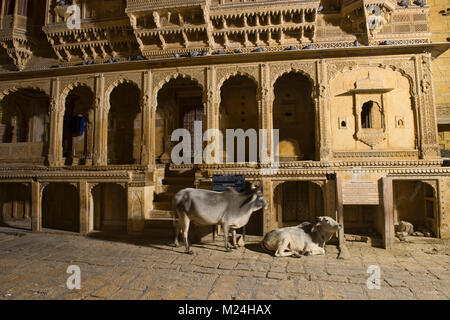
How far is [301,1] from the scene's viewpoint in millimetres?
9875

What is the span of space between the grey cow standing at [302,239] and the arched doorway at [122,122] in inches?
365

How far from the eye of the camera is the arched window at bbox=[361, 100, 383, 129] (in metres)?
9.48

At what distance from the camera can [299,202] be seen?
9320mm

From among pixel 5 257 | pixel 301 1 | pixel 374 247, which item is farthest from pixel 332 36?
pixel 5 257

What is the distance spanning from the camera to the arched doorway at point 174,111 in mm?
12438

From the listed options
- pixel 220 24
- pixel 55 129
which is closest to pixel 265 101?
pixel 220 24

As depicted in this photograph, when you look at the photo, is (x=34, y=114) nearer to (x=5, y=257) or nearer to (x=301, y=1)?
(x=5, y=257)

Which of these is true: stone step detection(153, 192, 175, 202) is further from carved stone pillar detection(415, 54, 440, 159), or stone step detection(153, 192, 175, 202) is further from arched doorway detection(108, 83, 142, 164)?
carved stone pillar detection(415, 54, 440, 159)

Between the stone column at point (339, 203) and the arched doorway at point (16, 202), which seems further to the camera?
the arched doorway at point (16, 202)

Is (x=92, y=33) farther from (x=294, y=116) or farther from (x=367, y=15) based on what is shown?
(x=367, y=15)

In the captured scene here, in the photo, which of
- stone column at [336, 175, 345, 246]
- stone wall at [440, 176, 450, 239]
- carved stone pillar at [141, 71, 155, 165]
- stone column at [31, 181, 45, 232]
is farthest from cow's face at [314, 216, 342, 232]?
stone column at [31, 181, 45, 232]

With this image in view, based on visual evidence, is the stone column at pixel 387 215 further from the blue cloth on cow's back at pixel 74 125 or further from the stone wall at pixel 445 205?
the blue cloth on cow's back at pixel 74 125

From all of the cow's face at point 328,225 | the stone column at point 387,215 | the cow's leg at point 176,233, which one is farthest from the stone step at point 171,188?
the stone column at point 387,215

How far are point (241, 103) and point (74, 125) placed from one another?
8825 mm
